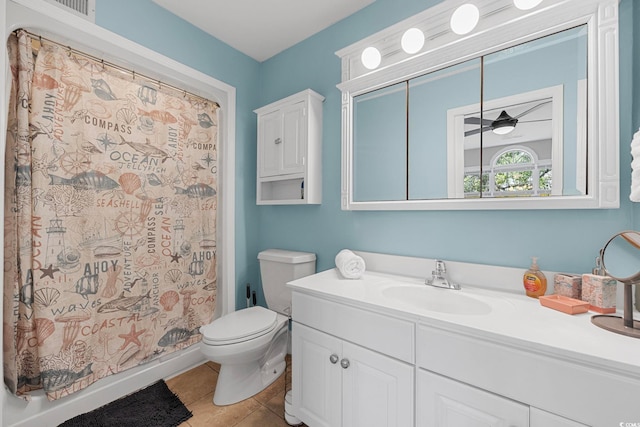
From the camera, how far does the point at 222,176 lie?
6.87ft

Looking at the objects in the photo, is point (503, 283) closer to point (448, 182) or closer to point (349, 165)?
point (448, 182)

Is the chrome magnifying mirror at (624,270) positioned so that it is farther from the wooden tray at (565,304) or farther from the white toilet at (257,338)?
the white toilet at (257,338)

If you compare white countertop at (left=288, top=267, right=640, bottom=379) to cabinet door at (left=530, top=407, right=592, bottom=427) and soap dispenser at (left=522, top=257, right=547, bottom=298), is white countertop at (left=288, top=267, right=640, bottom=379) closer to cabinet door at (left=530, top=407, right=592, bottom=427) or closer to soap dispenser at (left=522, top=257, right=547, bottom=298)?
soap dispenser at (left=522, top=257, right=547, bottom=298)

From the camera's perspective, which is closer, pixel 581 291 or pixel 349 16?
pixel 581 291

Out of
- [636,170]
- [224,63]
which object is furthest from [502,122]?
[224,63]

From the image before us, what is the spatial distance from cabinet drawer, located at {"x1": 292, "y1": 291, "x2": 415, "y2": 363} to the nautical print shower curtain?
1.01 m

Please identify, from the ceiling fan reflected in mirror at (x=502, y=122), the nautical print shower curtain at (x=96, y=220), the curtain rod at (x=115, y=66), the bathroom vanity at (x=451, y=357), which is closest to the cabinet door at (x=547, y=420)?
the bathroom vanity at (x=451, y=357)

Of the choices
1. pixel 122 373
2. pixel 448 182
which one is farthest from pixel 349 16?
pixel 122 373

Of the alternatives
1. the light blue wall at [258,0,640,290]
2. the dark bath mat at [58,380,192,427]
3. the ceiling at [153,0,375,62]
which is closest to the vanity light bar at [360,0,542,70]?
the light blue wall at [258,0,640,290]

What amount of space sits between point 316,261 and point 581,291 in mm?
1394

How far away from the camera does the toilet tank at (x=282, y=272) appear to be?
1870 millimetres

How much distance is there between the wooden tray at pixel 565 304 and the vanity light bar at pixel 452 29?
123 cm

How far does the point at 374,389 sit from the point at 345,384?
14cm

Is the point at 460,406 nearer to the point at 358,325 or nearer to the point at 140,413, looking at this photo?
the point at 358,325
